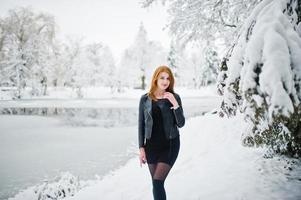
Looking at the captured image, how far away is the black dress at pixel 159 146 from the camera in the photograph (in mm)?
Result: 3707

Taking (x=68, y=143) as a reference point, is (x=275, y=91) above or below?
above

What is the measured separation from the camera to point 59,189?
7.19m

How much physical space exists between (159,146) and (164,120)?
0.34 m

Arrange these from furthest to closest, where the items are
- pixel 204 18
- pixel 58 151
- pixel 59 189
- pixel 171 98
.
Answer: pixel 58 151, pixel 204 18, pixel 59 189, pixel 171 98

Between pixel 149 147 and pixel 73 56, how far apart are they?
56.3 m

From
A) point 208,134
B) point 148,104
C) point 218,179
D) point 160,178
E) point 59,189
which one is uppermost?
point 148,104

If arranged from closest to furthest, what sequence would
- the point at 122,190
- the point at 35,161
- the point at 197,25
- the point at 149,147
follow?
1. the point at 149,147
2. the point at 122,190
3. the point at 197,25
4. the point at 35,161

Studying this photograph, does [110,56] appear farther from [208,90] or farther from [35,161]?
[35,161]

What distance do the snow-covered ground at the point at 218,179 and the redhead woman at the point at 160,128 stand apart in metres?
1.49

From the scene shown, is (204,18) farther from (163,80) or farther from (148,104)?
(148,104)

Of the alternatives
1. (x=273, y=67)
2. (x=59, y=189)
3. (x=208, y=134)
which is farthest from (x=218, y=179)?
(x=208, y=134)

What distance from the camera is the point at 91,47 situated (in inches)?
2386

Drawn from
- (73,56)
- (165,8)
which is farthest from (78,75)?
(165,8)

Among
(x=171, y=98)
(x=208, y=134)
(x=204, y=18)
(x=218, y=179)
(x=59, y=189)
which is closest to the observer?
(x=171, y=98)
